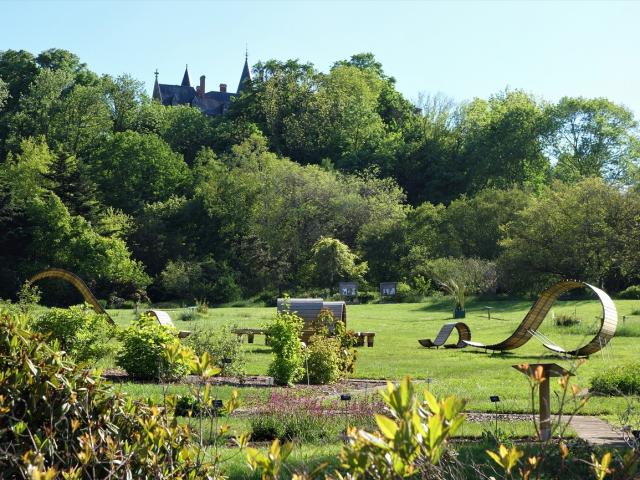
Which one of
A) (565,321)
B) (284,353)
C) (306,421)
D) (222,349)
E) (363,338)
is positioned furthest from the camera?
(565,321)

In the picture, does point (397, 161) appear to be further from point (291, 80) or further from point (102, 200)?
point (102, 200)

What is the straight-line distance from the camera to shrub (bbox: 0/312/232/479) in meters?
4.24

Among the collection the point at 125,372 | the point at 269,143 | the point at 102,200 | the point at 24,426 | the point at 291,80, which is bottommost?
the point at 125,372

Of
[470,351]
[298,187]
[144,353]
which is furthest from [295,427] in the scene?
[298,187]

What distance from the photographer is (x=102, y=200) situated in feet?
178

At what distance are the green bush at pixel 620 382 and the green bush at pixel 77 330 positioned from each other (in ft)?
24.7

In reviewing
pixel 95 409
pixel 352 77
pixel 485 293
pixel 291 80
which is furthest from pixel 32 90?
pixel 95 409

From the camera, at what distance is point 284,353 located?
1408 centimetres

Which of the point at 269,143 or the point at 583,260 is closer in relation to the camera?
the point at 583,260

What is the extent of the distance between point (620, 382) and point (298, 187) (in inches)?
1571

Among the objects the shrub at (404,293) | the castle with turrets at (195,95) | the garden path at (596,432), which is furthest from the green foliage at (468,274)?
the castle with turrets at (195,95)

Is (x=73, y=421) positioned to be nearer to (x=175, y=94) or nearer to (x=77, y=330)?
(x=77, y=330)

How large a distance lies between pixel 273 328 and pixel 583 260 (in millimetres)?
27358

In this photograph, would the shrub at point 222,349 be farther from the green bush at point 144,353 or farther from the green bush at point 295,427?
the green bush at point 295,427
